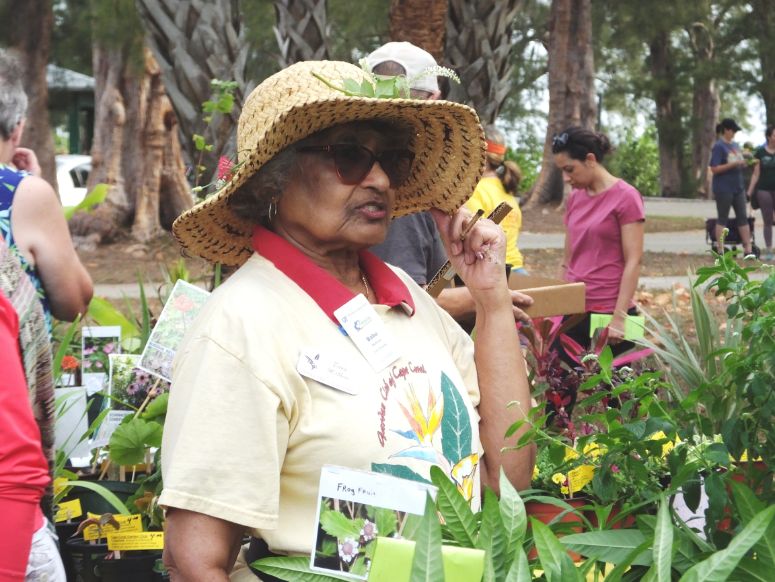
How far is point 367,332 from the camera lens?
212cm

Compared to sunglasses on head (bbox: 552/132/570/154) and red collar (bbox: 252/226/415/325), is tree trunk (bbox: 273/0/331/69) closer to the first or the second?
sunglasses on head (bbox: 552/132/570/154)

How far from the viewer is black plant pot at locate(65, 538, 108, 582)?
3.01 m

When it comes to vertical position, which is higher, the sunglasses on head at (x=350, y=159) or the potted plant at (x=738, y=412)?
the sunglasses on head at (x=350, y=159)

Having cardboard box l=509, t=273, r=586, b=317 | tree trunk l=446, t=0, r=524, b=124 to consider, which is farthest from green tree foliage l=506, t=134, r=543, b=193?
cardboard box l=509, t=273, r=586, b=317

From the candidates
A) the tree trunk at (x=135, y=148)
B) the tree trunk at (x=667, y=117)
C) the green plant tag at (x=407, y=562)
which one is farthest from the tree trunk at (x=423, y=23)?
the tree trunk at (x=667, y=117)

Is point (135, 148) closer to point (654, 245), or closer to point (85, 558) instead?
point (654, 245)

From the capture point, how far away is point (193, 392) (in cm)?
192

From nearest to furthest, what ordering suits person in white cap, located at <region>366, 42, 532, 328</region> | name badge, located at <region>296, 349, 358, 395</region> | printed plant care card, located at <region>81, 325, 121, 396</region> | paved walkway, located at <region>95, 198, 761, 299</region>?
1. name badge, located at <region>296, 349, 358, 395</region>
2. person in white cap, located at <region>366, 42, 532, 328</region>
3. printed plant care card, located at <region>81, 325, 121, 396</region>
4. paved walkway, located at <region>95, 198, 761, 299</region>

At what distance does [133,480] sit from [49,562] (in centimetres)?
129

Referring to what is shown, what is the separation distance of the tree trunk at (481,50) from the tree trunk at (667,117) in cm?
2367

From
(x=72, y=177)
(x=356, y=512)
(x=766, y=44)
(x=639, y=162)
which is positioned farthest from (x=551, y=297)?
(x=639, y=162)

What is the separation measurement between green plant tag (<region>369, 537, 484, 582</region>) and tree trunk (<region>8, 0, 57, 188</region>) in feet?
45.8

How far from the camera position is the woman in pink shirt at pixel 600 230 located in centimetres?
569

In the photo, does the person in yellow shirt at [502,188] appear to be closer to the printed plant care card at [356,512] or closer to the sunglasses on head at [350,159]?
the sunglasses on head at [350,159]
